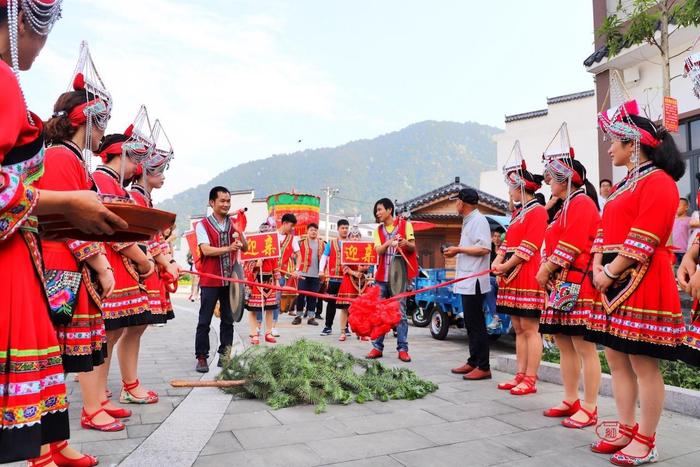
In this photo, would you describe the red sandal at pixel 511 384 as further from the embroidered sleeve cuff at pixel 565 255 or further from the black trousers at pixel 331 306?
the black trousers at pixel 331 306

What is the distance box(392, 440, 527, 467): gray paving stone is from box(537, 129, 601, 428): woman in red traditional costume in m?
0.84

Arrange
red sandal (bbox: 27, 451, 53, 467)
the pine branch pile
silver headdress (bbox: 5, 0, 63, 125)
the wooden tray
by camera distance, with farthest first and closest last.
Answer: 1. the pine branch pile
2. red sandal (bbox: 27, 451, 53, 467)
3. the wooden tray
4. silver headdress (bbox: 5, 0, 63, 125)

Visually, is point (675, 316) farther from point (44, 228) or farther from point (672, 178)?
point (44, 228)

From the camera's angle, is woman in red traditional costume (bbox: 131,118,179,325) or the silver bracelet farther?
woman in red traditional costume (bbox: 131,118,179,325)

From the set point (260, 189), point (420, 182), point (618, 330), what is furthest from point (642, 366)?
point (420, 182)

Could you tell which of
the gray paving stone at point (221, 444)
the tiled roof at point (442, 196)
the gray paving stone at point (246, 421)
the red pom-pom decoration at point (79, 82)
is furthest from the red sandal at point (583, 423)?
the tiled roof at point (442, 196)

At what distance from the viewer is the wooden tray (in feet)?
6.26

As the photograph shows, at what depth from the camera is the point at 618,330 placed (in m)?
3.10

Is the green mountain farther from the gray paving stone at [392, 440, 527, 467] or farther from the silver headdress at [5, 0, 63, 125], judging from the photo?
the silver headdress at [5, 0, 63, 125]

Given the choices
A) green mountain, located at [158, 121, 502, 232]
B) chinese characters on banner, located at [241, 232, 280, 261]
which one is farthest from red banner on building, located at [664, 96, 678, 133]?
green mountain, located at [158, 121, 502, 232]

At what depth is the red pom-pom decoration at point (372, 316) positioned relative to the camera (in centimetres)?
446

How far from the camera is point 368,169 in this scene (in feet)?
529

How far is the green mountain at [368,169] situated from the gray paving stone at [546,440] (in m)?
112

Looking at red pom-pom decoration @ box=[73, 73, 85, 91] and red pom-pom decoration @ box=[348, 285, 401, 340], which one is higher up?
red pom-pom decoration @ box=[73, 73, 85, 91]
